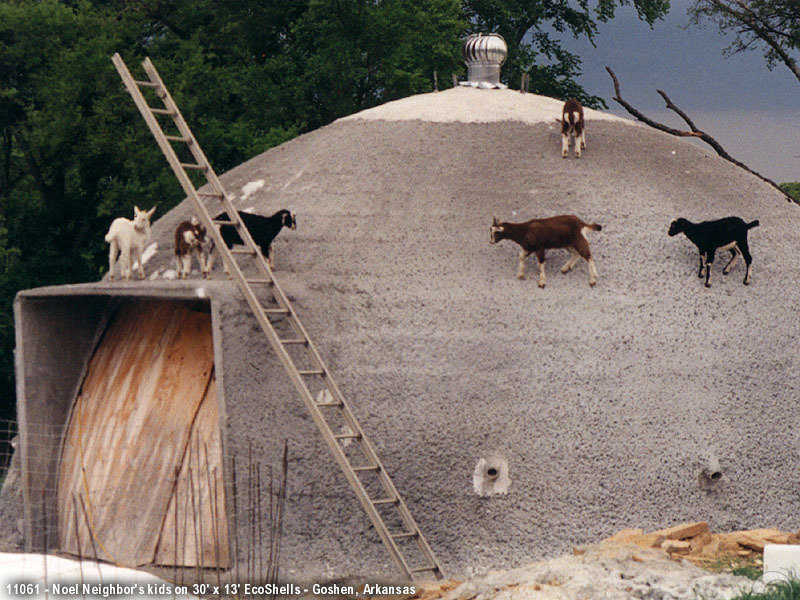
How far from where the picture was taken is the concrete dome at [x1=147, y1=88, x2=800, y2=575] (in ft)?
30.6

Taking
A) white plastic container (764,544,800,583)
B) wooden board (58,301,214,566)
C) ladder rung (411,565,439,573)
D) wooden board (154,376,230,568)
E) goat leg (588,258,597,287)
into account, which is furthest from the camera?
wooden board (58,301,214,566)

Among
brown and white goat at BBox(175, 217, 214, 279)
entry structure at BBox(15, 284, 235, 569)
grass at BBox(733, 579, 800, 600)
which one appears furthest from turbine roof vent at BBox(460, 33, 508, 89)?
grass at BBox(733, 579, 800, 600)

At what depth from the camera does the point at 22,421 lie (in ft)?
33.8

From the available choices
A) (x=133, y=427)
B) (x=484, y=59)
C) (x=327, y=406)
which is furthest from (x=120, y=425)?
(x=484, y=59)

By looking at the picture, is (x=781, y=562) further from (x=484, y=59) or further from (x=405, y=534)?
(x=484, y=59)

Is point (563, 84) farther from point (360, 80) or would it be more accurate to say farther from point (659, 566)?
point (659, 566)

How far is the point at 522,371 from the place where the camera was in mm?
9406

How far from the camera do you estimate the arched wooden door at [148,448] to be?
9.82 m

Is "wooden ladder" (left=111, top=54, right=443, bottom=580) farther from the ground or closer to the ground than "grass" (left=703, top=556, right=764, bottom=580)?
farther from the ground

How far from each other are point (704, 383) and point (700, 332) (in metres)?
0.43

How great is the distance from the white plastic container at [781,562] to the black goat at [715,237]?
257 centimetres

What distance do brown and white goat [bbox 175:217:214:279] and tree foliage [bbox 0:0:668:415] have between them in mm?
10764

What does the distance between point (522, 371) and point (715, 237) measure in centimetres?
205

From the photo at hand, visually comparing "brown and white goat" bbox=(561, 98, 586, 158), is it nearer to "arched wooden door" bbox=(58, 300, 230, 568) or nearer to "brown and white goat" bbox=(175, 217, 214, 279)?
"brown and white goat" bbox=(175, 217, 214, 279)
